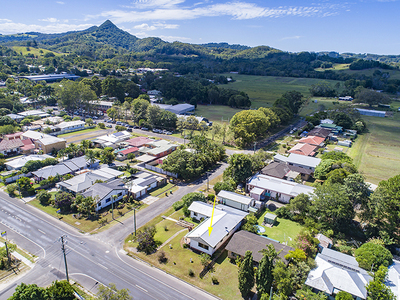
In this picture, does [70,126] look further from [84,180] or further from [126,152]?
[84,180]

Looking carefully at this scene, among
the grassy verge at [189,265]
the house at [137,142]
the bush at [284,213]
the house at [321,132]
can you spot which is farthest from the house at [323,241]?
the house at [321,132]

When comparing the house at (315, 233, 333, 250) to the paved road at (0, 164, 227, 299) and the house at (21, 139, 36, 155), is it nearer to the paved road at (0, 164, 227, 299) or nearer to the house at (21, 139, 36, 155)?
the paved road at (0, 164, 227, 299)

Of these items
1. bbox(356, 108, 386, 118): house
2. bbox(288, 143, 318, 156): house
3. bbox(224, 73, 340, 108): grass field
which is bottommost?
bbox(288, 143, 318, 156): house

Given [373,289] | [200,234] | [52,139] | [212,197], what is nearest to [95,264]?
[200,234]

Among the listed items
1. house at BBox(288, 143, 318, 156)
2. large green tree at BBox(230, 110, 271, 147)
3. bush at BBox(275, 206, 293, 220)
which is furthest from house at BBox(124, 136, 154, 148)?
bush at BBox(275, 206, 293, 220)

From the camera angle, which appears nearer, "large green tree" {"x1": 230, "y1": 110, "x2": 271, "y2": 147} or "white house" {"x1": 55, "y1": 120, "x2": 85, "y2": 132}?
"large green tree" {"x1": 230, "y1": 110, "x2": 271, "y2": 147}

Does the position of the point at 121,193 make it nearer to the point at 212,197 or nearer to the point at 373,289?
the point at 212,197

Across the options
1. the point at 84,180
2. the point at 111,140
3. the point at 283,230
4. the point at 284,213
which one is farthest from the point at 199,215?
the point at 111,140

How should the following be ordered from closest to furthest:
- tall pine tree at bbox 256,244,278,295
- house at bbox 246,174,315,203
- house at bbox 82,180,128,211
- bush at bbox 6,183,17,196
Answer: tall pine tree at bbox 256,244,278,295
house at bbox 82,180,128,211
bush at bbox 6,183,17,196
house at bbox 246,174,315,203
